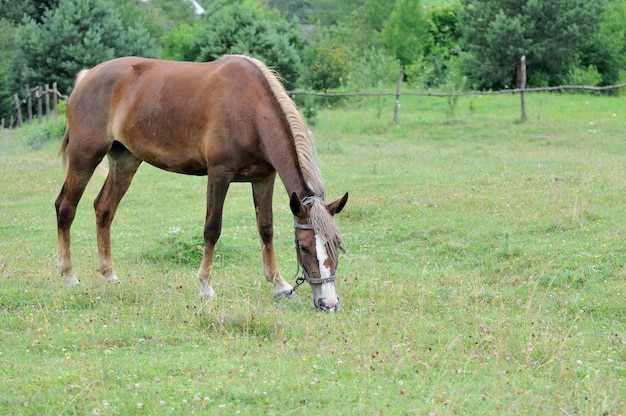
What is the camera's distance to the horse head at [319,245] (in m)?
5.81

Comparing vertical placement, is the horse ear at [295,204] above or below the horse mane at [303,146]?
below

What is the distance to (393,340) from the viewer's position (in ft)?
17.1

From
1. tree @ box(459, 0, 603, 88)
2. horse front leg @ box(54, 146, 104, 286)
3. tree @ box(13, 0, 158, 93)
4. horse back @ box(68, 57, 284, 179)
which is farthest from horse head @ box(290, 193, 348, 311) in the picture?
tree @ box(13, 0, 158, 93)

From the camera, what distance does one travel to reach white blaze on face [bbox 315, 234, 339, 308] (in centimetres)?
581

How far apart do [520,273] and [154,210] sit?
19.8ft

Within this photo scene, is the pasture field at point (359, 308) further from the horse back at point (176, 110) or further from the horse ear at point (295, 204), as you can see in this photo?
the horse back at point (176, 110)

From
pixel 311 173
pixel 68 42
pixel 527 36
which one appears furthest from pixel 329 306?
pixel 68 42

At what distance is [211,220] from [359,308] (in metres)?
1.54

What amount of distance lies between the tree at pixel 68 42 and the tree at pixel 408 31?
16.1 m

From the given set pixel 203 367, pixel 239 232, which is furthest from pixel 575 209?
pixel 203 367

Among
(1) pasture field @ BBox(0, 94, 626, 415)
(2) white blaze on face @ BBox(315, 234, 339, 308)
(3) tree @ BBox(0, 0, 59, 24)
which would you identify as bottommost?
(1) pasture field @ BBox(0, 94, 626, 415)

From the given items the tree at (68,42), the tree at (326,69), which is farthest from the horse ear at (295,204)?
the tree at (326,69)

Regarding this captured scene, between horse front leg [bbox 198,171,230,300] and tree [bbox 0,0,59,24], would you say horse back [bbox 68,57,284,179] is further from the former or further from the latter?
tree [bbox 0,0,59,24]

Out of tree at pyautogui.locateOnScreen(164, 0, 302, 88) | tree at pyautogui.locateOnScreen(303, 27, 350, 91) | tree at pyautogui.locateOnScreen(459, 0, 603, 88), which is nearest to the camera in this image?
tree at pyautogui.locateOnScreen(459, 0, 603, 88)
